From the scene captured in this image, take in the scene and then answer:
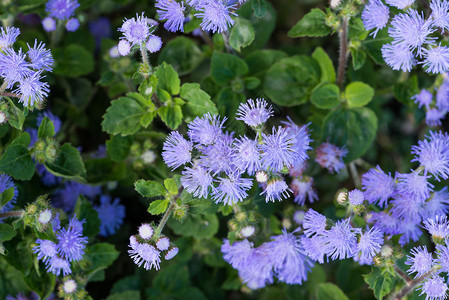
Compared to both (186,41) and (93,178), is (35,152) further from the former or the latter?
(186,41)

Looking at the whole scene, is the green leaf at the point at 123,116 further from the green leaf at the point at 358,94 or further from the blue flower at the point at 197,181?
the green leaf at the point at 358,94

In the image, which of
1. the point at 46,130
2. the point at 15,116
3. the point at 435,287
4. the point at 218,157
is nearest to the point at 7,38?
the point at 15,116

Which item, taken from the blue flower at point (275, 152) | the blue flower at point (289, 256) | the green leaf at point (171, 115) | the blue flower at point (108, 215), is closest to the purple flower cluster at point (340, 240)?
the blue flower at point (289, 256)

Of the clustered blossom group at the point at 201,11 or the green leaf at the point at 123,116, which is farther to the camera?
the green leaf at the point at 123,116

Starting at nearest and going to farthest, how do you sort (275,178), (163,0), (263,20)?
1. (275,178)
2. (163,0)
3. (263,20)

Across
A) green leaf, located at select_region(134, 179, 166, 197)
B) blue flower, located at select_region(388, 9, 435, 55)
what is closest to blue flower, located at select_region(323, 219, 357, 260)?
green leaf, located at select_region(134, 179, 166, 197)

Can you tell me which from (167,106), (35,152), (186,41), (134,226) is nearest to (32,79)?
(35,152)
